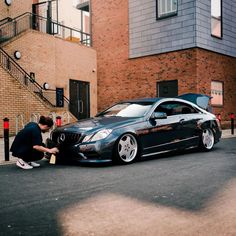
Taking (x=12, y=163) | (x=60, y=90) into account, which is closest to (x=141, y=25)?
(x=60, y=90)

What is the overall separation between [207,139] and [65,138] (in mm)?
3993

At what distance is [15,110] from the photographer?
16.3m

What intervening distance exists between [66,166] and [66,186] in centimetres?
196

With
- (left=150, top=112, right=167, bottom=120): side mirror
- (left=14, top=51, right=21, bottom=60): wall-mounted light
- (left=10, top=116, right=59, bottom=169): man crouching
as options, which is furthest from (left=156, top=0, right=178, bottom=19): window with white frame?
(left=10, top=116, right=59, bottom=169): man crouching

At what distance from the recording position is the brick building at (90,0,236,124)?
18062 mm

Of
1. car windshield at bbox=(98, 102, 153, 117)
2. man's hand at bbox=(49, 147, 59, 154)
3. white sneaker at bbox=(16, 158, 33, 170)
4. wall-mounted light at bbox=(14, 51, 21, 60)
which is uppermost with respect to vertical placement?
wall-mounted light at bbox=(14, 51, 21, 60)

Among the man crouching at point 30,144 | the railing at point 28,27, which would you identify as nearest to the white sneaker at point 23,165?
the man crouching at point 30,144

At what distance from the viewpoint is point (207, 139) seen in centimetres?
950

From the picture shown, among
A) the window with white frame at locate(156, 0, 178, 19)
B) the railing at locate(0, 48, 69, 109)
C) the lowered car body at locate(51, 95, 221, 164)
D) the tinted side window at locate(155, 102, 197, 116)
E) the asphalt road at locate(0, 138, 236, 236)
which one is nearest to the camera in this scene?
the asphalt road at locate(0, 138, 236, 236)

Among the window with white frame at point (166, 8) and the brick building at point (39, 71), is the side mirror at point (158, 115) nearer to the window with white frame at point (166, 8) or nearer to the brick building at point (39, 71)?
the brick building at point (39, 71)

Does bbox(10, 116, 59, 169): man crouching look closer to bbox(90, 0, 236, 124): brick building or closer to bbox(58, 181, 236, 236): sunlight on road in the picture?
bbox(58, 181, 236, 236): sunlight on road

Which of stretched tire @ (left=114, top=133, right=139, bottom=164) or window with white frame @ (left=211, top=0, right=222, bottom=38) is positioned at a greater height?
window with white frame @ (left=211, top=0, right=222, bottom=38)

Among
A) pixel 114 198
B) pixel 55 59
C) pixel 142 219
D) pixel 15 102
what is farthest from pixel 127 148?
pixel 55 59

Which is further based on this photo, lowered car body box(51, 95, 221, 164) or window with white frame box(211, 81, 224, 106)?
window with white frame box(211, 81, 224, 106)
